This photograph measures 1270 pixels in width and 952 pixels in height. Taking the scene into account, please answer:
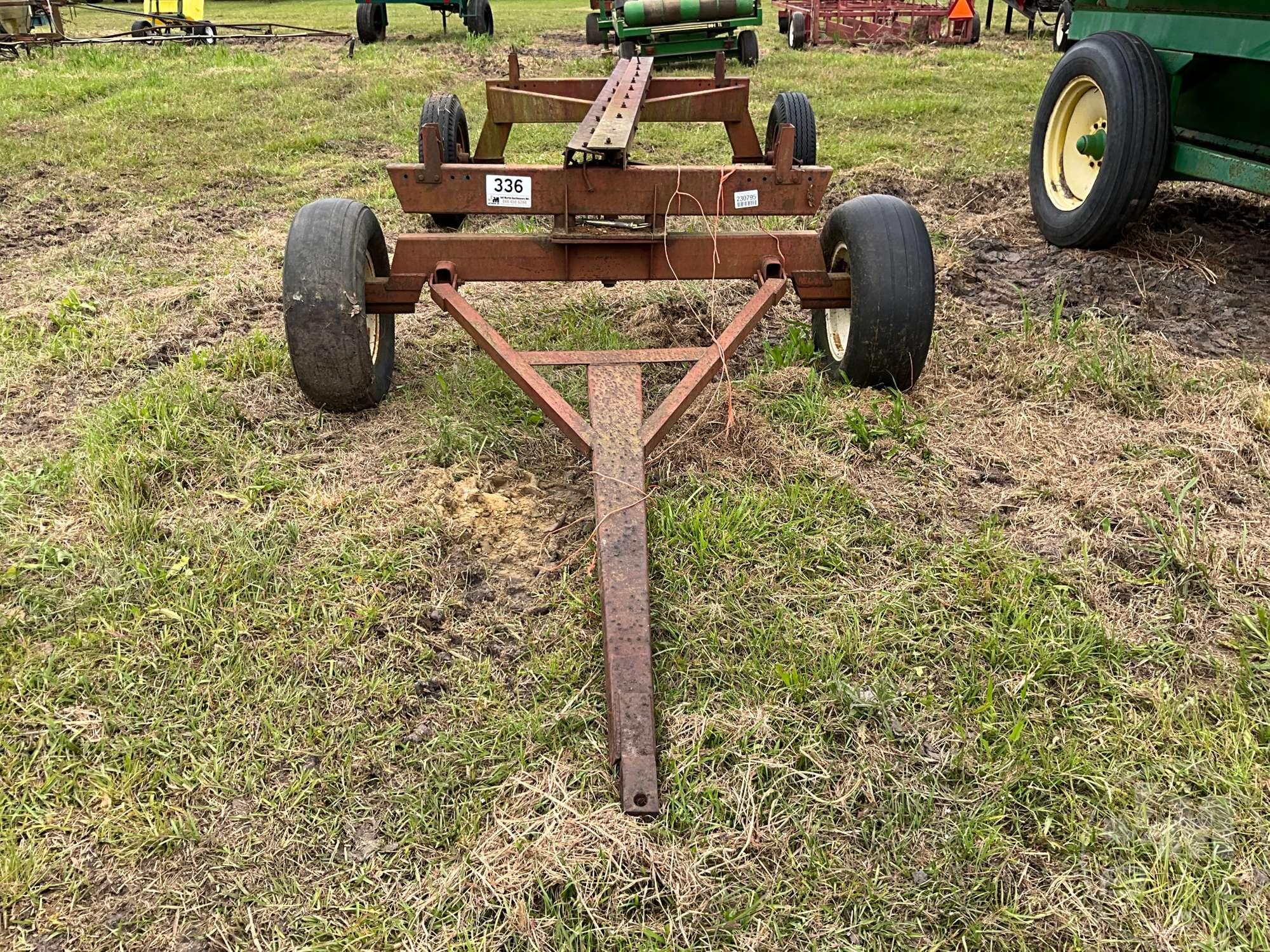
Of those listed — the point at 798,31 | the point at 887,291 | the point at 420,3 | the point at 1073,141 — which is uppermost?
the point at 420,3

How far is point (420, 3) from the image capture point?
16.3 m

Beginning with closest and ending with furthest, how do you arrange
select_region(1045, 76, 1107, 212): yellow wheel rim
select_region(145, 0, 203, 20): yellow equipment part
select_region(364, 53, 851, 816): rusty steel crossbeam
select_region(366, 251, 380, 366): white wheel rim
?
select_region(364, 53, 851, 816): rusty steel crossbeam, select_region(366, 251, 380, 366): white wheel rim, select_region(1045, 76, 1107, 212): yellow wheel rim, select_region(145, 0, 203, 20): yellow equipment part

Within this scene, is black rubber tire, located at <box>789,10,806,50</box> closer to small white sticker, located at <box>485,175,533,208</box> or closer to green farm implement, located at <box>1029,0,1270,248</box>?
green farm implement, located at <box>1029,0,1270,248</box>

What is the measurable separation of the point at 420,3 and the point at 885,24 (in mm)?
8188

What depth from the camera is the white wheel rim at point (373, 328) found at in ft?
→ 11.9

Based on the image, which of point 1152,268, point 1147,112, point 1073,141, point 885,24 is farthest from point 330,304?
point 885,24

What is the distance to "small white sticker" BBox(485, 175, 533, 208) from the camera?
11.4 feet

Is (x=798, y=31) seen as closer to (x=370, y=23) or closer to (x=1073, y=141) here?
(x=370, y=23)

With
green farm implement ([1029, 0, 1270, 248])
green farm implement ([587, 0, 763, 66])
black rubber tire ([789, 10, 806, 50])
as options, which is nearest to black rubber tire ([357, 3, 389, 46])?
green farm implement ([587, 0, 763, 66])

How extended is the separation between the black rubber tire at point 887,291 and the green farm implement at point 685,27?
9.96m

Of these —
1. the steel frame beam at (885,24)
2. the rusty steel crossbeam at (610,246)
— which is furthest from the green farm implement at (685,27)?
the rusty steel crossbeam at (610,246)

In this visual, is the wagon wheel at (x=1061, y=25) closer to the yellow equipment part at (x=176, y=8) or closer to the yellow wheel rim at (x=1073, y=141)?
the yellow wheel rim at (x=1073, y=141)

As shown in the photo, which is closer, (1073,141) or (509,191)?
(509,191)

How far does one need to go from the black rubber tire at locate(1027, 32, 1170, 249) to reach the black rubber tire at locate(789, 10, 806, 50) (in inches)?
416
